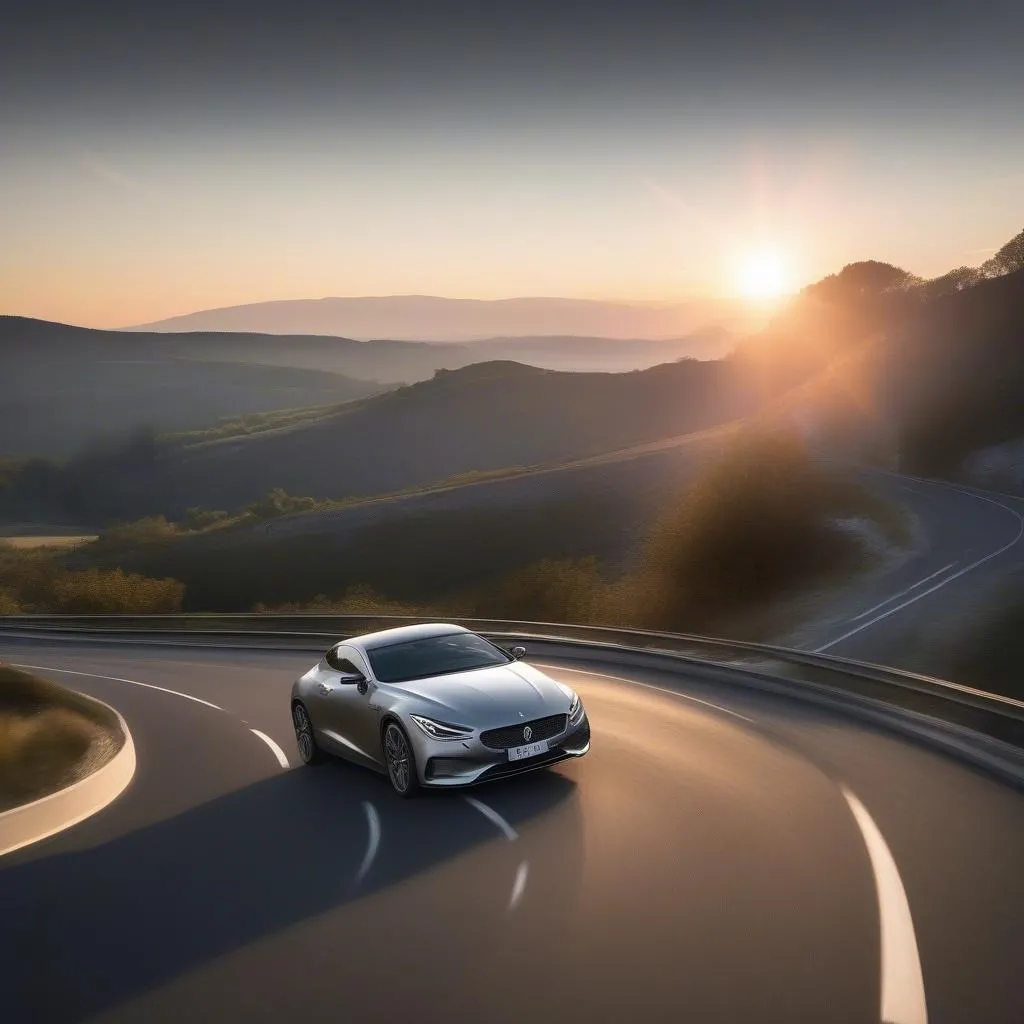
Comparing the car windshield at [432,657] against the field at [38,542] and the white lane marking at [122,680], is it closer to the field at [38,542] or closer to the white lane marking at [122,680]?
the white lane marking at [122,680]

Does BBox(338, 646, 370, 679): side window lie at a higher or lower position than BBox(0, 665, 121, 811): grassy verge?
higher

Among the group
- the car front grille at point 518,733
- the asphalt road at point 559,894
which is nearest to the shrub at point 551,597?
the asphalt road at point 559,894

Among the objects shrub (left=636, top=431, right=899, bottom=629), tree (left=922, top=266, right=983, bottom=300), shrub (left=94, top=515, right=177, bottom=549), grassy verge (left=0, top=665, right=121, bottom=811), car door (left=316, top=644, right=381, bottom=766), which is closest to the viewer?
grassy verge (left=0, top=665, right=121, bottom=811)

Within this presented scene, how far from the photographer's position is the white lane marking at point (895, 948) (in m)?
5.89

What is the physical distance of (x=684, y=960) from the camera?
680cm

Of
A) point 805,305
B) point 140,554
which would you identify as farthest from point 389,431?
point 140,554

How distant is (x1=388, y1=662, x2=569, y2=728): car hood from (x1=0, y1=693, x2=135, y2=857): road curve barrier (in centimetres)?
331

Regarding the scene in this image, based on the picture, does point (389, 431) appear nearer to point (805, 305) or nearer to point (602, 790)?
point (805, 305)

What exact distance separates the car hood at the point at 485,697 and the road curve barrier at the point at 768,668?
423cm

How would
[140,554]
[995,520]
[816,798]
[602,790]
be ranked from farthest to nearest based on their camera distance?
[140,554] → [995,520] → [602,790] → [816,798]

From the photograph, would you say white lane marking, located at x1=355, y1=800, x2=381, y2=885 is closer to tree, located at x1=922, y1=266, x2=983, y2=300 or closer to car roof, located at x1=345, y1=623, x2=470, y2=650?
car roof, located at x1=345, y1=623, x2=470, y2=650

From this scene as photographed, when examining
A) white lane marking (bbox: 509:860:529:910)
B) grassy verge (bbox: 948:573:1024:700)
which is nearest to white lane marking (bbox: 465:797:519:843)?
white lane marking (bbox: 509:860:529:910)

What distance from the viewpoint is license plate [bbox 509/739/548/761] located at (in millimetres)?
11320

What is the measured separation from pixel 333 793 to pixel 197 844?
2.07m
